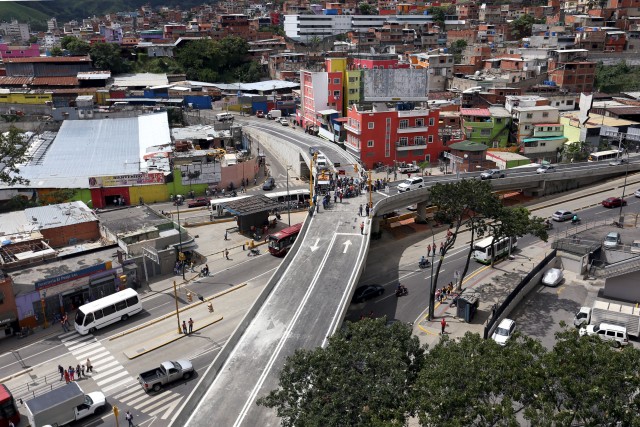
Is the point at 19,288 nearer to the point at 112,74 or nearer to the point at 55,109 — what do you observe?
the point at 55,109

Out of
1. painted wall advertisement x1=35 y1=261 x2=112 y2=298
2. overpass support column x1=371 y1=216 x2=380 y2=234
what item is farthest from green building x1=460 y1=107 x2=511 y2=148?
painted wall advertisement x1=35 y1=261 x2=112 y2=298

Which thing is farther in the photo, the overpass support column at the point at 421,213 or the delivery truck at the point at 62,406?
the overpass support column at the point at 421,213

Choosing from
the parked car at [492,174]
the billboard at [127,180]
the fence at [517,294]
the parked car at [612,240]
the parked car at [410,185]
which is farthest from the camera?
the billboard at [127,180]

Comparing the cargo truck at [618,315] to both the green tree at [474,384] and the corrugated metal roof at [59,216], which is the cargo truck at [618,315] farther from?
the corrugated metal roof at [59,216]

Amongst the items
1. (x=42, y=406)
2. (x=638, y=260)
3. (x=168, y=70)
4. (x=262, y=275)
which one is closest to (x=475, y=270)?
(x=638, y=260)

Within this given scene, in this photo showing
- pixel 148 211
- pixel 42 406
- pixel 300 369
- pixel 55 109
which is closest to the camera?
pixel 300 369

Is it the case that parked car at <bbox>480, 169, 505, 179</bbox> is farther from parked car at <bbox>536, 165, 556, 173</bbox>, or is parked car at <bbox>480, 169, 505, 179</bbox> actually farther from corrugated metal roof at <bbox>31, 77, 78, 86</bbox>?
corrugated metal roof at <bbox>31, 77, 78, 86</bbox>

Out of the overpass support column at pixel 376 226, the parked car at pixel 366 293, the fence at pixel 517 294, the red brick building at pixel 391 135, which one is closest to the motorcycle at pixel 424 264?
the parked car at pixel 366 293
